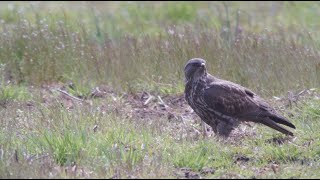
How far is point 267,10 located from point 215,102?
9450mm

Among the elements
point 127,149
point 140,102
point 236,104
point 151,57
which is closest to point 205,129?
point 236,104

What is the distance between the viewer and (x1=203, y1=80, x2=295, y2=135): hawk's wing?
9.17 meters

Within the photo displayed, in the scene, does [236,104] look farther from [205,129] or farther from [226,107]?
[205,129]

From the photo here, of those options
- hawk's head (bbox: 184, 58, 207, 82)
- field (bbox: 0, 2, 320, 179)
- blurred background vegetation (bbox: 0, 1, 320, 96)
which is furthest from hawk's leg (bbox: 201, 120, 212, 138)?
blurred background vegetation (bbox: 0, 1, 320, 96)

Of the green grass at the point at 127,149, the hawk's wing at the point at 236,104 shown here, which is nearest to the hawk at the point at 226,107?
the hawk's wing at the point at 236,104

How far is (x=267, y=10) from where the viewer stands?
1831 cm

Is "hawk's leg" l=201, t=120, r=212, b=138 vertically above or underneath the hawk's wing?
underneath

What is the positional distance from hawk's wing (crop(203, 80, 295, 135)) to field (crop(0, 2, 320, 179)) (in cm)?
22

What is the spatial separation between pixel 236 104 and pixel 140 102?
192cm

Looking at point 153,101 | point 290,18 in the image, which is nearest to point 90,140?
point 153,101

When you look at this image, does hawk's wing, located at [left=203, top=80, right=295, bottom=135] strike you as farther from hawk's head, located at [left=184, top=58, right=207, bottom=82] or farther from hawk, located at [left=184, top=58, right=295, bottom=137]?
hawk's head, located at [left=184, top=58, right=207, bottom=82]

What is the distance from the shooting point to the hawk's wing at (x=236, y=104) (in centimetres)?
917

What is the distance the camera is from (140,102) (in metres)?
10.9

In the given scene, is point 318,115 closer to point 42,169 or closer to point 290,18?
point 42,169
